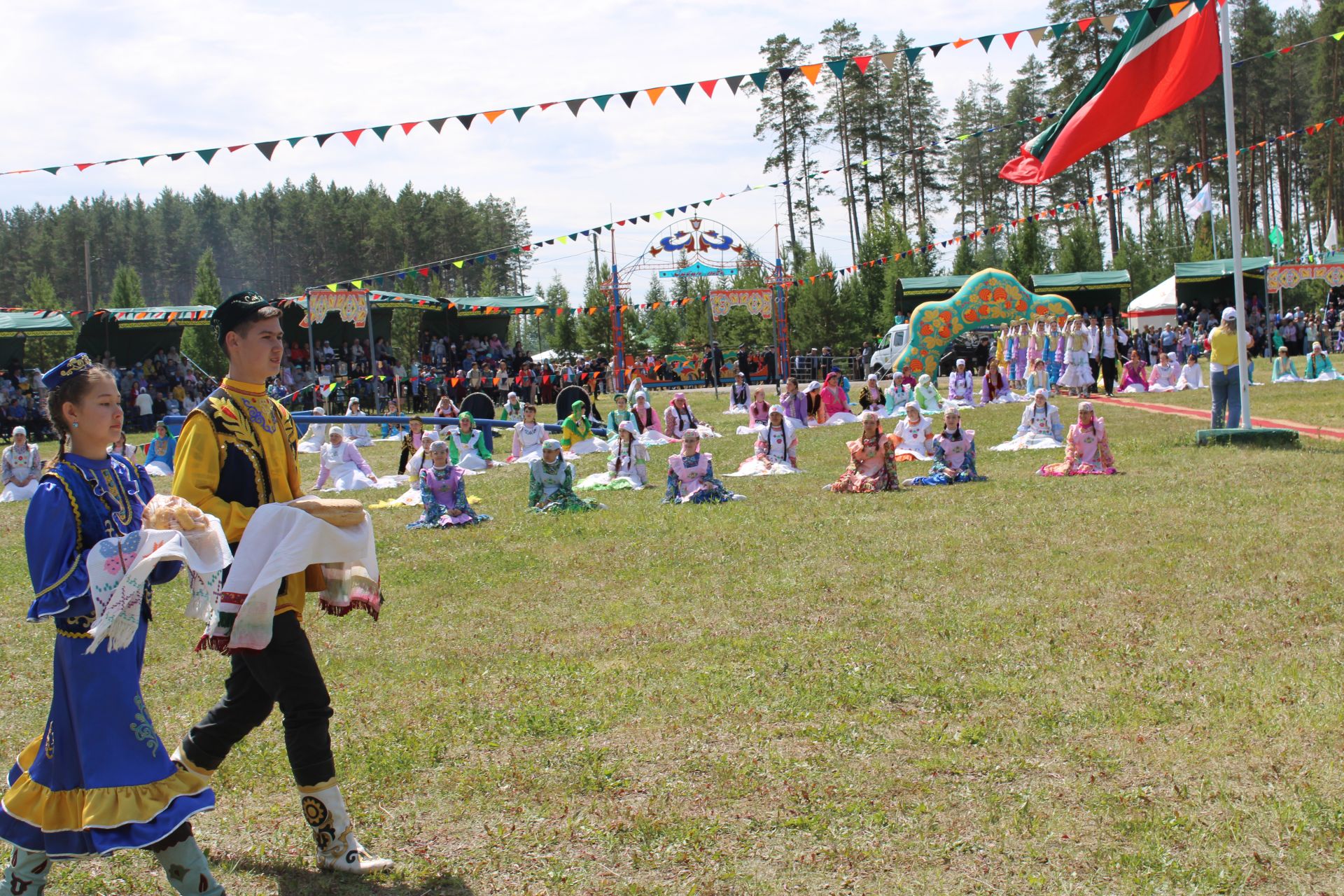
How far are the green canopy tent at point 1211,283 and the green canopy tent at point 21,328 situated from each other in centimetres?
3732

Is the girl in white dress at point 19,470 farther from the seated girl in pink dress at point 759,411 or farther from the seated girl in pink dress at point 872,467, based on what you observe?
the seated girl in pink dress at point 872,467

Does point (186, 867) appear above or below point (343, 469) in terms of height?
below

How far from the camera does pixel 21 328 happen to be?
3378cm

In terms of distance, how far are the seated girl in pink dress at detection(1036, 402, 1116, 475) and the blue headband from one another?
12711 millimetres

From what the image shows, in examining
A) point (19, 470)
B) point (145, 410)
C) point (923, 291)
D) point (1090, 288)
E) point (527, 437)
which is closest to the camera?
point (19, 470)

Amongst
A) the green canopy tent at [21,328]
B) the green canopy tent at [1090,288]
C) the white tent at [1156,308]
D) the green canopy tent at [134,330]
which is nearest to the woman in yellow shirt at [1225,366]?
the green canopy tent at [1090,288]

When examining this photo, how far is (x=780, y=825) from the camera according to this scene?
4.32 meters

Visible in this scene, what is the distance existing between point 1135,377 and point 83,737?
28.3 metres

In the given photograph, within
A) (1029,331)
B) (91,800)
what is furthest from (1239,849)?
(1029,331)

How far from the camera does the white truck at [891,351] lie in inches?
1433

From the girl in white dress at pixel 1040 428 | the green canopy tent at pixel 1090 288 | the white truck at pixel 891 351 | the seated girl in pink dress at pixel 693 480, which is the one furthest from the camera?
the green canopy tent at pixel 1090 288

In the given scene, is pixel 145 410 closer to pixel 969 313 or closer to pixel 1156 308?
pixel 969 313

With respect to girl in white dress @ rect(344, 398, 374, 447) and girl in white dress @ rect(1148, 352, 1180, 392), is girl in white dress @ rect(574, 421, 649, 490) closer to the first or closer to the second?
girl in white dress @ rect(344, 398, 374, 447)

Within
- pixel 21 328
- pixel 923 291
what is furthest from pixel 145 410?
pixel 923 291
